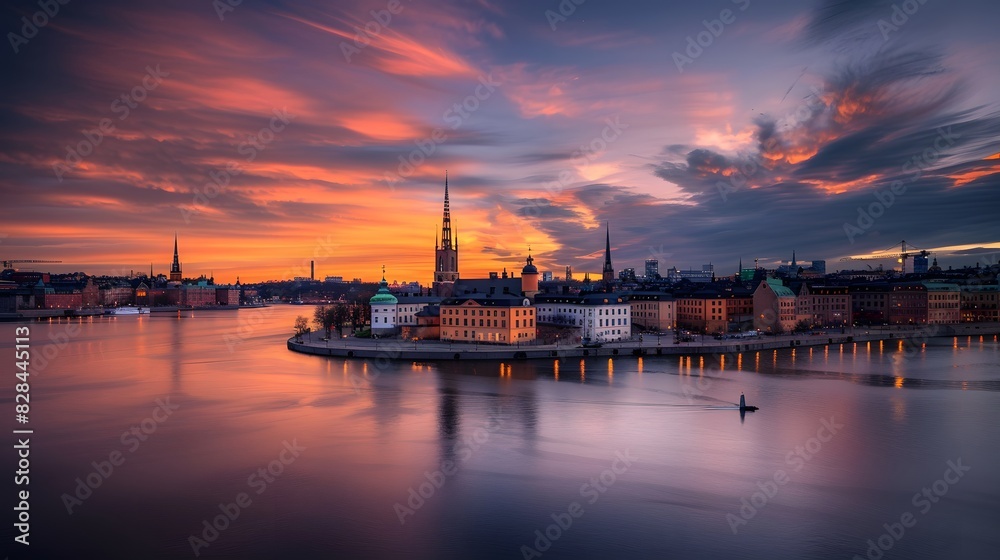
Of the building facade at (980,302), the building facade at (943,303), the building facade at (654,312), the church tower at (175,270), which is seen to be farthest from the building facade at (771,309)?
the church tower at (175,270)

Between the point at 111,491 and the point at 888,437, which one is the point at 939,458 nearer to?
the point at 888,437

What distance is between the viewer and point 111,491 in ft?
38.7

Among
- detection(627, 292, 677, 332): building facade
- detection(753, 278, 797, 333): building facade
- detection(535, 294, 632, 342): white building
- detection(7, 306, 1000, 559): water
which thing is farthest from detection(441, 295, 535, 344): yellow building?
detection(753, 278, 797, 333): building facade

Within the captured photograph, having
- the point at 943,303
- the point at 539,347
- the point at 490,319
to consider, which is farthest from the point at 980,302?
the point at 490,319

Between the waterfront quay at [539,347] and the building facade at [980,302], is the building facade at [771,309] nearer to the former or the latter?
the waterfront quay at [539,347]

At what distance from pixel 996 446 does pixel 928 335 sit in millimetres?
31421

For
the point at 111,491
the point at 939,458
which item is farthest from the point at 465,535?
the point at 939,458

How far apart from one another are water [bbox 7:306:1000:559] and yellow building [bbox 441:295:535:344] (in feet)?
19.6

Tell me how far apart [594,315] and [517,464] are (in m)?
20.6

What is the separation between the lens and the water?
9742mm

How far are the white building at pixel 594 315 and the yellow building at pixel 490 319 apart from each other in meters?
2.75

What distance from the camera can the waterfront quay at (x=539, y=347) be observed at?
2839 cm

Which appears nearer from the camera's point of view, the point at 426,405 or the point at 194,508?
the point at 194,508

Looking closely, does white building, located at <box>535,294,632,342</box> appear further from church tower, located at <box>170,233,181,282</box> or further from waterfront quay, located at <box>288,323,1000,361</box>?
church tower, located at <box>170,233,181,282</box>
